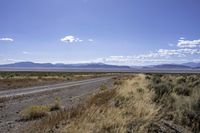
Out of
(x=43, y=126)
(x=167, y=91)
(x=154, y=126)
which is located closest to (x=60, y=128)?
(x=43, y=126)

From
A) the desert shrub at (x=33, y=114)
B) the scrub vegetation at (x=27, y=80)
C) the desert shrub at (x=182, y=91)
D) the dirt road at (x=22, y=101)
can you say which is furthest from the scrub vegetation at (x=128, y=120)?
the scrub vegetation at (x=27, y=80)

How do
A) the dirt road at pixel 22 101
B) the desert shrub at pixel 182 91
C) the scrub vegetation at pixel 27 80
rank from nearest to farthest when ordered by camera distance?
1. the dirt road at pixel 22 101
2. the desert shrub at pixel 182 91
3. the scrub vegetation at pixel 27 80

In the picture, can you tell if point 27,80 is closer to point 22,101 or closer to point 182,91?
point 22,101

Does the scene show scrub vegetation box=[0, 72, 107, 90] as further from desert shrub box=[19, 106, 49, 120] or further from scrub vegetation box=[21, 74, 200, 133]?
scrub vegetation box=[21, 74, 200, 133]

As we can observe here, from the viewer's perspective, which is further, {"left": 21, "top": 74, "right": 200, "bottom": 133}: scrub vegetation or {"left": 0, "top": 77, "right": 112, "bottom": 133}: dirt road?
{"left": 0, "top": 77, "right": 112, "bottom": 133}: dirt road

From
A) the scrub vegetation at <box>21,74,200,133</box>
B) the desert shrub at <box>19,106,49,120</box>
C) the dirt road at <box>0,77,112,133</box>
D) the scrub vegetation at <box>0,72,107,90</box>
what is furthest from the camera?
the scrub vegetation at <box>0,72,107,90</box>

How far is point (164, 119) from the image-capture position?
38.6 ft

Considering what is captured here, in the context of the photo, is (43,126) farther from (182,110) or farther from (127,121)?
(182,110)

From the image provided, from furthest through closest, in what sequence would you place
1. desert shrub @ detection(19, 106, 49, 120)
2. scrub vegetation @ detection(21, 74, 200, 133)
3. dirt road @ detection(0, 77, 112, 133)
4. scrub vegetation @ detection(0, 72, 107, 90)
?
scrub vegetation @ detection(0, 72, 107, 90) < desert shrub @ detection(19, 106, 49, 120) < dirt road @ detection(0, 77, 112, 133) < scrub vegetation @ detection(21, 74, 200, 133)

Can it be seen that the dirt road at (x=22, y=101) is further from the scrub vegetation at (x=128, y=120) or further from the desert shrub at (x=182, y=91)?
the desert shrub at (x=182, y=91)

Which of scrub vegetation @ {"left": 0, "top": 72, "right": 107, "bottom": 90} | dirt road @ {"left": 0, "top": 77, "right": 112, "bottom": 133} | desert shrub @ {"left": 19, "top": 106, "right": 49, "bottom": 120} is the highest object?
desert shrub @ {"left": 19, "top": 106, "right": 49, "bottom": 120}

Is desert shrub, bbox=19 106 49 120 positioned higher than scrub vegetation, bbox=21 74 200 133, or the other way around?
scrub vegetation, bbox=21 74 200 133

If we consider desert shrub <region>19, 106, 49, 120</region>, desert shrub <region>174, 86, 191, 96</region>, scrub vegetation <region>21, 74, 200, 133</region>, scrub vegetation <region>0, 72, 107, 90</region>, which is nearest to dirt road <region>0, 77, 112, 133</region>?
desert shrub <region>19, 106, 49, 120</region>

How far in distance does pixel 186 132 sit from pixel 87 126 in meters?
3.78
